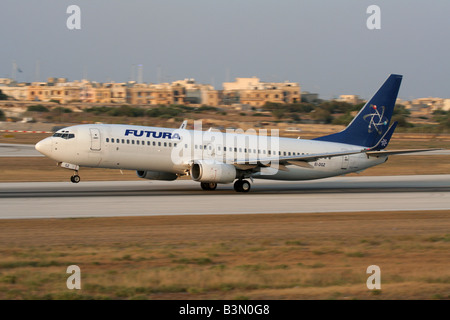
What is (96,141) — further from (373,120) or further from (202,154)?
(373,120)

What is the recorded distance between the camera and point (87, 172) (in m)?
48.0

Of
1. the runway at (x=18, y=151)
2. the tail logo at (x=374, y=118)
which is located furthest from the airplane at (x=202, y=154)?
the runway at (x=18, y=151)

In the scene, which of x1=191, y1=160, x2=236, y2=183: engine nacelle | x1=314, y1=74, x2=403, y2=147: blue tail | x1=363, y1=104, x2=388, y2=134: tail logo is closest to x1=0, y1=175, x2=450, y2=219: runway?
x1=191, y1=160, x2=236, y2=183: engine nacelle

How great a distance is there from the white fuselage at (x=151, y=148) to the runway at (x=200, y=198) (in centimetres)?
159

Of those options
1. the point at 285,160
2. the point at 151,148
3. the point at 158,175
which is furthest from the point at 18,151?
the point at 285,160

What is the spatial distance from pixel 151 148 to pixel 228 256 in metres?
17.7

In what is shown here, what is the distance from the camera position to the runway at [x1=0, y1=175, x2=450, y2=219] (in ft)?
87.8

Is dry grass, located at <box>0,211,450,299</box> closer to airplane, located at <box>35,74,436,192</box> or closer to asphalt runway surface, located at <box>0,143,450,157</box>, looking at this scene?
airplane, located at <box>35,74,436,192</box>

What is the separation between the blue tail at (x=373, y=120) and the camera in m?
40.6

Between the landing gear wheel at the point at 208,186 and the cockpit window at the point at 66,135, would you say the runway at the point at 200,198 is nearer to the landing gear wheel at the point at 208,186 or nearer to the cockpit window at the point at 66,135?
the landing gear wheel at the point at 208,186

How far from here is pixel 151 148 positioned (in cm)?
3394

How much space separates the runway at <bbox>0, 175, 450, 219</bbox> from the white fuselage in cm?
159
